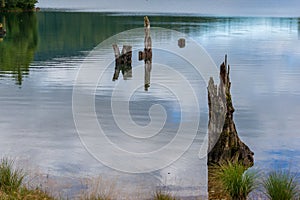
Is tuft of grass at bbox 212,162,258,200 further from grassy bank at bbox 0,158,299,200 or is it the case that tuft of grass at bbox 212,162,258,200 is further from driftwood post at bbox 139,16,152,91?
driftwood post at bbox 139,16,152,91

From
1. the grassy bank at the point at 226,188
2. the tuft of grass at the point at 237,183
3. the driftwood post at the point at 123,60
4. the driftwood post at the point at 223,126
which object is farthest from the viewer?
the driftwood post at the point at 123,60

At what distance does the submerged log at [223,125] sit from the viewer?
20609 millimetres

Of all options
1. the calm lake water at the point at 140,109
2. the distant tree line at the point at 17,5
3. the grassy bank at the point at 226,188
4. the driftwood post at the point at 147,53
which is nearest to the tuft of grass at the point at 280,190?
the grassy bank at the point at 226,188

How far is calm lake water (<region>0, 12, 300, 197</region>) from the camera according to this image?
71.0 ft

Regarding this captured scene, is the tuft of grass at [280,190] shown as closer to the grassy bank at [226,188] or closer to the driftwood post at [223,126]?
the grassy bank at [226,188]

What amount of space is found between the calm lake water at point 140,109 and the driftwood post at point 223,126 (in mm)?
1169

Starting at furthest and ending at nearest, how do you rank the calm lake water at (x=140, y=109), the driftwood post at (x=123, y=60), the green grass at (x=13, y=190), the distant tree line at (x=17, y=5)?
the distant tree line at (x=17, y=5) < the driftwood post at (x=123, y=60) < the calm lake water at (x=140, y=109) < the green grass at (x=13, y=190)

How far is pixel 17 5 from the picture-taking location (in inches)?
6186

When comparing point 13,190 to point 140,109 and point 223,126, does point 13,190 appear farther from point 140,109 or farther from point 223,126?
point 140,109

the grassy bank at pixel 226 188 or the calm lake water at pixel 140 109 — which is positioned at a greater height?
the grassy bank at pixel 226 188

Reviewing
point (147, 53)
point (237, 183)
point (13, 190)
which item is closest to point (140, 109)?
point (237, 183)

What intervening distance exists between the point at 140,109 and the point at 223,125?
1353cm

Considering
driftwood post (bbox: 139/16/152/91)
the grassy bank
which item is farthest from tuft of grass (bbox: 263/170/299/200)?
driftwood post (bbox: 139/16/152/91)

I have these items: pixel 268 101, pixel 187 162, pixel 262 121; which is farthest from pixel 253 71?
pixel 187 162
